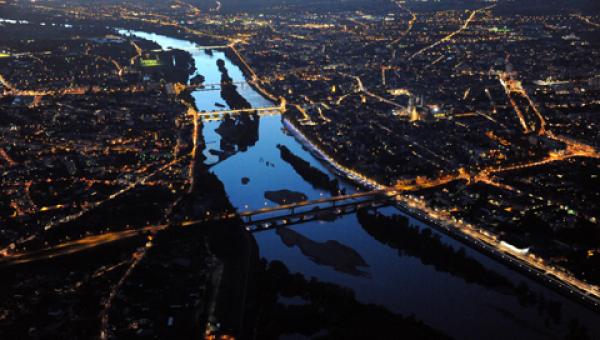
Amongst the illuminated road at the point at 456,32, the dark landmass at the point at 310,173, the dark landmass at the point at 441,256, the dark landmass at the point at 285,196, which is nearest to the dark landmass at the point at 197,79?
the dark landmass at the point at 310,173

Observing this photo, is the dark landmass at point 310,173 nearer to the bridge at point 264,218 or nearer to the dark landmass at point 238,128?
the bridge at point 264,218

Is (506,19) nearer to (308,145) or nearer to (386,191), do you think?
(308,145)

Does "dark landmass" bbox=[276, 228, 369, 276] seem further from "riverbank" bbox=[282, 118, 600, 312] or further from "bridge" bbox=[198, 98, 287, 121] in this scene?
"bridge" bbox=[198, 98, 287, 121]

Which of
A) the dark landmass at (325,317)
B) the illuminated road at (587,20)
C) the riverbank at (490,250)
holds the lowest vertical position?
the dark landmass at (325,317)

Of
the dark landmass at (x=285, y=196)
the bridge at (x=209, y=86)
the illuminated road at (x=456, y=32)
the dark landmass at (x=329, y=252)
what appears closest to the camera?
the dark landmass at (x=329, y=252)

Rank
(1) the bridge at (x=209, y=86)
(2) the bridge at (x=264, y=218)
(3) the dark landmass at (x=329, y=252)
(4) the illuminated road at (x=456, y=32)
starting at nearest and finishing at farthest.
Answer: (2) the bridge at (x=264, y=218)
(3) the dark landmass at (x=329, y=252)
(1) the bridge at (x=209, y=86)
(4) the illuminated road at (x=456, y=32)

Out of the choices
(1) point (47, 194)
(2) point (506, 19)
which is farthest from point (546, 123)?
(2) point (506, 19)

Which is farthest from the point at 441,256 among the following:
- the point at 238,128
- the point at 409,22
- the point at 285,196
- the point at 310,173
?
the point at 409,22
